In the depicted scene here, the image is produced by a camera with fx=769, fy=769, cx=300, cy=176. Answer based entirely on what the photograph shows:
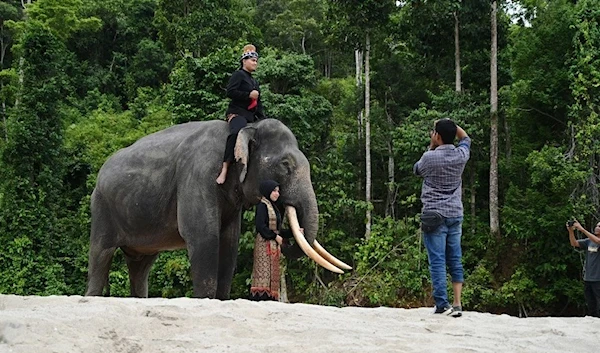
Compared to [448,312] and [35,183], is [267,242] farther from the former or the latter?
[35,183]

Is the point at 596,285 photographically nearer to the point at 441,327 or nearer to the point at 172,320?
the point at 441,327

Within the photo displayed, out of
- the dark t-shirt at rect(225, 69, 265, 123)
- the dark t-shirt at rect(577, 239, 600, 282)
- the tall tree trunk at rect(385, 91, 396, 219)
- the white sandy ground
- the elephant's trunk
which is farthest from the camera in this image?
the tall tree trunk at rect(385, 91, 396, 219)

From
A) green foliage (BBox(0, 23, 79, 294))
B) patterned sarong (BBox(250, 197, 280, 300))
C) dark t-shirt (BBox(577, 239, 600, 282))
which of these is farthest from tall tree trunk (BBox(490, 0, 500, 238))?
patterned sarong (BBox(250, 197, 280, 300))

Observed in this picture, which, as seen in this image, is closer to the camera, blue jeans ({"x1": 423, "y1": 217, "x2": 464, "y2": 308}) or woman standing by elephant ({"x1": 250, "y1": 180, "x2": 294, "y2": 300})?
blue jeans ({"x1": 423, "y1": 217, "x2": 464, "y2": 308})

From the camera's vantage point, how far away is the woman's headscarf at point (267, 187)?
7348 mm

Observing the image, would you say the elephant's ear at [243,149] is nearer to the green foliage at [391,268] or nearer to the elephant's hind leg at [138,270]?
the elephant's hind leg at [138,270]

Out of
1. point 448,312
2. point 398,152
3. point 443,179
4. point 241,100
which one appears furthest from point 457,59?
point 448,312

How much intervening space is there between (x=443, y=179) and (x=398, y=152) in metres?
16.6

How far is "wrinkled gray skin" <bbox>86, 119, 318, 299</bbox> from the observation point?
24.4ft

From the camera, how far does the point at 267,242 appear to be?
26.2 feet

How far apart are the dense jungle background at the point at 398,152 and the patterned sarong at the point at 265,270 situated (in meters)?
11.3

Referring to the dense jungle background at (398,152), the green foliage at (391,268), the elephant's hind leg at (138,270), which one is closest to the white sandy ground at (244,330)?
the elephant's hind leg at (138,270)

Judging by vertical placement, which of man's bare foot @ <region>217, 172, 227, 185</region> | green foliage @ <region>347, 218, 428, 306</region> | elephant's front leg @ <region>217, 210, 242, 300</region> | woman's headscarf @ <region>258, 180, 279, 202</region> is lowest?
green foliage @ <region>347, 218, 428, 306</region>

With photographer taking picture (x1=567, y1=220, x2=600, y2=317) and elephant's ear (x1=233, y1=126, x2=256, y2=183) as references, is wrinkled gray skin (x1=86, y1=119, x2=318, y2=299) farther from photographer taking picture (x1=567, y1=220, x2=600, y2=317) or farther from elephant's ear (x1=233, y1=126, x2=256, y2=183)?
photographer taking picture (x1=567, y1=220, x2=600, y2=317)
